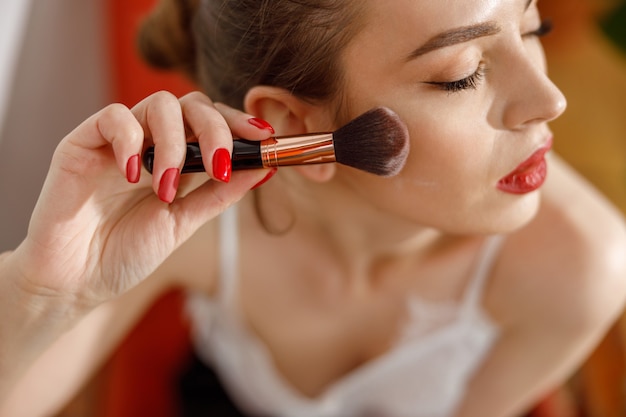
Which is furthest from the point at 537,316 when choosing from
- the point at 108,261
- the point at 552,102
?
the point at 108,261

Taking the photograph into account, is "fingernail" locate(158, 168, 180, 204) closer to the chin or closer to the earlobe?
the earlobe

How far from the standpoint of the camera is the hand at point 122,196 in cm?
59

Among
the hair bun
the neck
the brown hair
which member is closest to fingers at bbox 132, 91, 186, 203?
the brown hair

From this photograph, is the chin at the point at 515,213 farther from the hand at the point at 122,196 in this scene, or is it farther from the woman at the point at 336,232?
the hand at the point at 122,196

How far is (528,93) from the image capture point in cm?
66

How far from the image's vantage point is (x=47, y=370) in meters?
0.89

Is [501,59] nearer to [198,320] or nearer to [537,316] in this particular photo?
[537,316]

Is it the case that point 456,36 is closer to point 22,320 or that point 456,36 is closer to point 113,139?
point 113,139

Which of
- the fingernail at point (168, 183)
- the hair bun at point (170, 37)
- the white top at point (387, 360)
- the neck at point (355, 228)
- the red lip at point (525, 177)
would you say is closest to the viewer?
the fingernail at point (168, 183)

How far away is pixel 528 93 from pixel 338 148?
196 millimetres

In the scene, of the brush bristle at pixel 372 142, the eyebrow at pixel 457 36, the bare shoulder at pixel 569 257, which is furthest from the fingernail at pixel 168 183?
the bare shoulder at pixel 569 257

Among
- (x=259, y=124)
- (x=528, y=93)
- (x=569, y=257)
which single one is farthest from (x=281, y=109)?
(x=569, y=257)

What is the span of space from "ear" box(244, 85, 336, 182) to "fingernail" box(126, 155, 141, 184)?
19 cm

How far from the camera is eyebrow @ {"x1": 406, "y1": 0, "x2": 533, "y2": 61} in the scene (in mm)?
619
